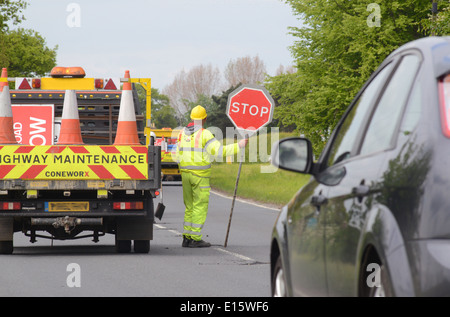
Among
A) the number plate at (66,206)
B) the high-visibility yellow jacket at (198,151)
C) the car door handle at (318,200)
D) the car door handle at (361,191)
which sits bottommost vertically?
the number plate at (66,206)

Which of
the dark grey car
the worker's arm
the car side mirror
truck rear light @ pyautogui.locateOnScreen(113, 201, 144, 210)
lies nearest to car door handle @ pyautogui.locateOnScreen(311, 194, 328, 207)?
the dark grey car

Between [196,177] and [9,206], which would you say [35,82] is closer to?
[196,177]

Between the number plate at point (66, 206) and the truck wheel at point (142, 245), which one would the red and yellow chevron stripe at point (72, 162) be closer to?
the number plate at point (66, 206)

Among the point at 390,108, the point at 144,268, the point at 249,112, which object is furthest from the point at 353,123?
the point at 249,112

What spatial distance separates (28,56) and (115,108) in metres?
81.4

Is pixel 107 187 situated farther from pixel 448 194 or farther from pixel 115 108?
pixel 448 194

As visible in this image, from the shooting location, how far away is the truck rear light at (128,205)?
520 inches

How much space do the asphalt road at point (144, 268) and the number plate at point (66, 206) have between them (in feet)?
2.04

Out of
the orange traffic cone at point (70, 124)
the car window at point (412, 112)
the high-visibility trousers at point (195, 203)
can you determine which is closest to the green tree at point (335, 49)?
the high-visibility trousers at point (195, 203)

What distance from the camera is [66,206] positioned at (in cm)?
1322

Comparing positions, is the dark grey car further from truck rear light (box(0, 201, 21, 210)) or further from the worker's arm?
the worker's arm

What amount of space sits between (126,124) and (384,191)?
10.6 metres

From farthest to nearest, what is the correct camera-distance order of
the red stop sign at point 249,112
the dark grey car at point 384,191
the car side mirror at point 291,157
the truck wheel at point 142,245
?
the red stop sign at point 249,112, the truck wheel at point 142,245, the car side mirror at point 291,157, the dark grey car at point 384,191
